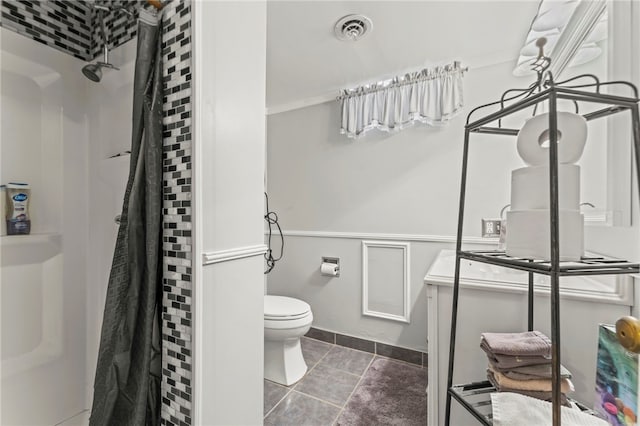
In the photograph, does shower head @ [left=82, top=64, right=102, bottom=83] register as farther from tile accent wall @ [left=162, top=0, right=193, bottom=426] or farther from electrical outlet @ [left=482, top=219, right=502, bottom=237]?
electrical outlet @ [left=482, top=219, right=502, bottom=237]

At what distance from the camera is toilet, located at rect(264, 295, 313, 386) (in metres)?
1.75

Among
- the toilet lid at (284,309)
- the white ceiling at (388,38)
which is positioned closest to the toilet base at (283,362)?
the toilet lid at (284,309)

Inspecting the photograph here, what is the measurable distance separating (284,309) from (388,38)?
1890 mm

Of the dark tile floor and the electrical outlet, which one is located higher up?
the electrical outlet

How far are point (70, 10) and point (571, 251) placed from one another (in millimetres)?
2134

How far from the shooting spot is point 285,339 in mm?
1779

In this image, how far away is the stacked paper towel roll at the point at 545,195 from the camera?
1.93 feet

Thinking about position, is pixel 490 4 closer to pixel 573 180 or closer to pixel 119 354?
pixel 573 180

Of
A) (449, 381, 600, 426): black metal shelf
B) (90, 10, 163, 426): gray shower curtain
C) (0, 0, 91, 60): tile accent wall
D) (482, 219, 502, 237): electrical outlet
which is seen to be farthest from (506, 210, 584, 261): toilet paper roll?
(0, 0, 91, 60): tile accent wall

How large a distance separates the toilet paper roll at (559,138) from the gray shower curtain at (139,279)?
3.57 feet

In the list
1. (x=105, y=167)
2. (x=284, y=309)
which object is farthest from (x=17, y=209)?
(x=284, y=309)

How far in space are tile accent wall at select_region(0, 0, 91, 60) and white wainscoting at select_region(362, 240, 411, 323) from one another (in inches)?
83.4

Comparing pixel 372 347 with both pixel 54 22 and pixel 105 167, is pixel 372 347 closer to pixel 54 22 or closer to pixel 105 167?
pixel 105 167

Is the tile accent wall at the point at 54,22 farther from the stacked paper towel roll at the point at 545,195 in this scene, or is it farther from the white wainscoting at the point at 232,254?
the stacked paper towel roll at the point at 545,195
